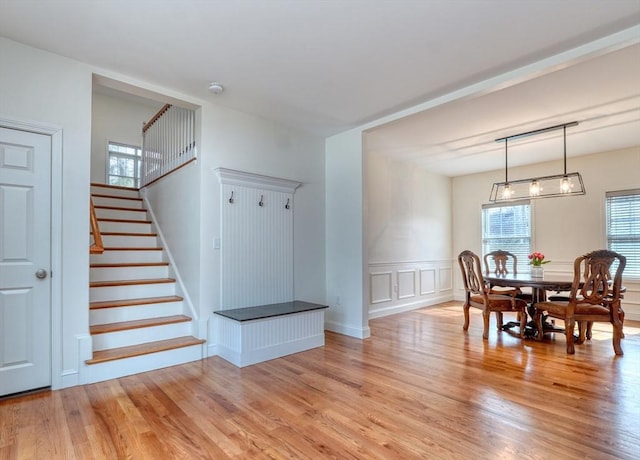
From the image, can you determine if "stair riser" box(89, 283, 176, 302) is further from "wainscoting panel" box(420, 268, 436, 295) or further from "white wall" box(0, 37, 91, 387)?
"wainscoting panel" box(420, 268, 436, 295)

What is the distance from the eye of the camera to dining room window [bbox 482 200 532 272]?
6.32 m

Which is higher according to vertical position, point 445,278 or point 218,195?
point 218,195

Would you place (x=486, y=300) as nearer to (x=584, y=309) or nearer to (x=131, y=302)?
(x=584, y=309)

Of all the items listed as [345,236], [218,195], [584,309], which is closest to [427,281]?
[345,236]

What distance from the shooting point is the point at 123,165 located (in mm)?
6602

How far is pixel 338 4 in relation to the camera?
2.14 metres

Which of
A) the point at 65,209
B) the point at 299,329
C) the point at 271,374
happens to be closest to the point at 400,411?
the point at 271,374

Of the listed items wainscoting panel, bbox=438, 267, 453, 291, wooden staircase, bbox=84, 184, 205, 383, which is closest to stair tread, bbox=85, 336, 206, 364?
wooden staircase, bbox=84, 184, 205, 383

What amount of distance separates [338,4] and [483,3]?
891 millimetres

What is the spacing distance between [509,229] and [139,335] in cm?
634

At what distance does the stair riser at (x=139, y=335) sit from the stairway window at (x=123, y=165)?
4190 mm

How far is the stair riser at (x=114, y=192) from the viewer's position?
514 cm

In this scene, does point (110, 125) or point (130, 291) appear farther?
point (110, 125)

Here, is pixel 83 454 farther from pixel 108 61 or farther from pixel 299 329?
pixel 108 61
